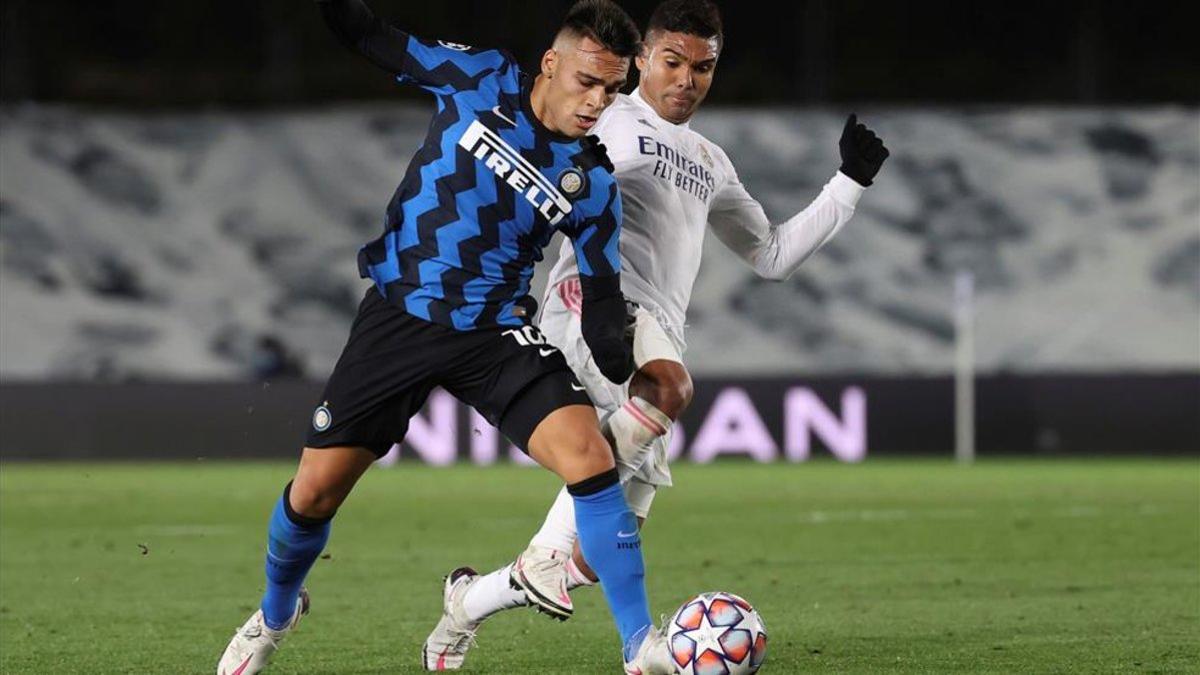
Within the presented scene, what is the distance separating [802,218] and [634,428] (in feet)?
4.31

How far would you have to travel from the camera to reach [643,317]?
6.28m

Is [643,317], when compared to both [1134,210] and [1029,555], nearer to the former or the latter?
[1029,555]

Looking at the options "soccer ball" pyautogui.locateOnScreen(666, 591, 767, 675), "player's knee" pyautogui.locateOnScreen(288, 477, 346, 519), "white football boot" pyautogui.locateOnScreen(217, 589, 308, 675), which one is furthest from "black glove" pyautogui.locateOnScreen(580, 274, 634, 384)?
"white football boot" pyautogui.locateOnScreen(217, 589, 308, 675)

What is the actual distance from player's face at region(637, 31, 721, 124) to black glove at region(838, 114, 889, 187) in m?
0.57

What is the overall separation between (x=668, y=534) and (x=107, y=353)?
12360 mm

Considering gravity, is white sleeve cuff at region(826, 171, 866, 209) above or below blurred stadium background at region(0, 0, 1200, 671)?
above

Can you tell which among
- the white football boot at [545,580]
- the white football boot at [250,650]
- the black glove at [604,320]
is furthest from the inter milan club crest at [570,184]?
the white football boot at [250,650]

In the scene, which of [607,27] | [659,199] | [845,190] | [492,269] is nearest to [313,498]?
[492,269]

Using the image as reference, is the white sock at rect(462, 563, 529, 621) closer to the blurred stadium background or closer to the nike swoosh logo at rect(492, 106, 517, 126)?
the nike swoosh logo at rect(492, 106, 517, 126)

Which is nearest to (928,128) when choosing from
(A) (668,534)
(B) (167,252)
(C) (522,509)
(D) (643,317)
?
(B) (167,252)

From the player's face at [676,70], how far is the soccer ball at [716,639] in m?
1.83

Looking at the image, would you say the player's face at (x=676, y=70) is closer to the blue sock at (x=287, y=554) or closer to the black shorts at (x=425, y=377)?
the black shorts at (x=425, y=377)

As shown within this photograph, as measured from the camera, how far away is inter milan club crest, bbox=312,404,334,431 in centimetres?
589

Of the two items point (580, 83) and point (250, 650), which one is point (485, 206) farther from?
point (250, 650)
